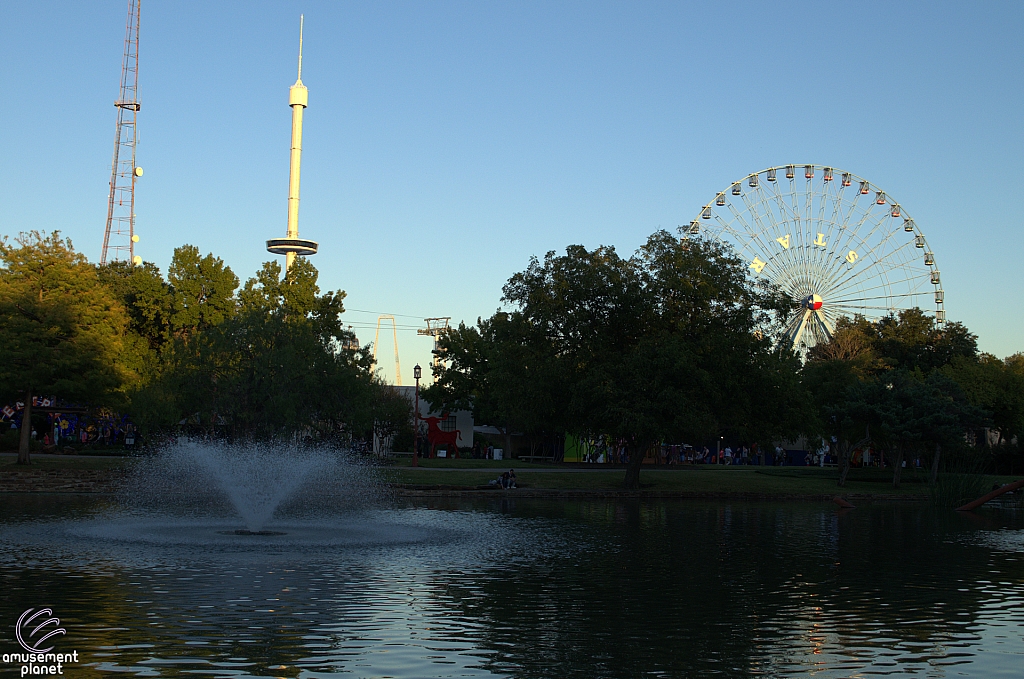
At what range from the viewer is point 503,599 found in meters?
16.0

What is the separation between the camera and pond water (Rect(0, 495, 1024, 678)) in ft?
38.3

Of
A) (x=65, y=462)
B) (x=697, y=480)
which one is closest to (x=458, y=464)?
(x=697, y=480)

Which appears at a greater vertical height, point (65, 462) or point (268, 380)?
point (268, 380)

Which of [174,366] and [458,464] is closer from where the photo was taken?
[174,366]

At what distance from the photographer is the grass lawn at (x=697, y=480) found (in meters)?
46.4

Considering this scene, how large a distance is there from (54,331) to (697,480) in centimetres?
3351

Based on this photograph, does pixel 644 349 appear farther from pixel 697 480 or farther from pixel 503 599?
pixel 503 599

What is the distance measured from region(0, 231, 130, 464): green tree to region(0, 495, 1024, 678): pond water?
64.8 ft

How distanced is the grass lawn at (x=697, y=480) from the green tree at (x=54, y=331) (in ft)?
50.1

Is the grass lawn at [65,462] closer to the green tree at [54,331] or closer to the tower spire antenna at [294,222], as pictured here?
the green tree at [54,331]

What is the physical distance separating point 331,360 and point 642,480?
678 inches

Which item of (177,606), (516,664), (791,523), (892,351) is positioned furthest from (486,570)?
(892,351)

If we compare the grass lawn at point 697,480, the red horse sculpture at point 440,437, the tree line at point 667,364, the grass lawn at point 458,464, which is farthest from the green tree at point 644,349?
the red horse sculpture at point 440,437

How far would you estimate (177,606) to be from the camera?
14328 mm
